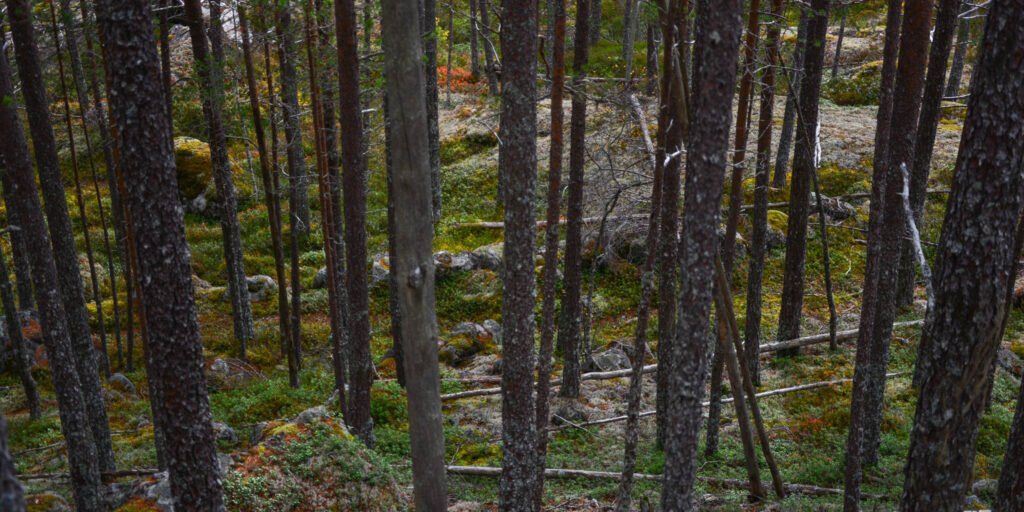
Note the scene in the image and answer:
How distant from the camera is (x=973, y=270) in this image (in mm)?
5566

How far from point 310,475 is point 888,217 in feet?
31.4

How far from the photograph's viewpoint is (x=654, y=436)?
1491 centimetres

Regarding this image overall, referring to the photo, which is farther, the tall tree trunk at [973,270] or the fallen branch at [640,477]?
the fallen branch at [640,477]

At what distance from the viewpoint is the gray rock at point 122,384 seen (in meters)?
17.4

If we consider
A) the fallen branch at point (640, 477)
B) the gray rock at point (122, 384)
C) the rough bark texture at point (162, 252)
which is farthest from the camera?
the gray rock at point (122, 384)

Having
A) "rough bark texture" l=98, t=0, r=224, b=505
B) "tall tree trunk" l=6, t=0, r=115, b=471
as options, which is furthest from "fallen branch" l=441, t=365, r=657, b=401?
"rough bark texture" l=98, t=0, r=224, b=505

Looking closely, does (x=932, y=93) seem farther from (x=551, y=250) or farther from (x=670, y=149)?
(x=551, y=250)

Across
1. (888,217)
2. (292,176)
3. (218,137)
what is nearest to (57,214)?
(218,137)

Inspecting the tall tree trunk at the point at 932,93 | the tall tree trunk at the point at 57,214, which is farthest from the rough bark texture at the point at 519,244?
the tall tree trunk at the point at 932,93

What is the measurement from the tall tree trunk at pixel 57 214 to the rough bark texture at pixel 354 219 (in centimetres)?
418

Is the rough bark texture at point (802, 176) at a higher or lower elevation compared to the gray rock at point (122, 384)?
higher

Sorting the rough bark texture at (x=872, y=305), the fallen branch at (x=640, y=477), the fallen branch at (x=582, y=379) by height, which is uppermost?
the rough bark texture at (x=872, y=305)

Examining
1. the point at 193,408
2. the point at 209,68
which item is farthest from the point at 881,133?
the point at 209,68

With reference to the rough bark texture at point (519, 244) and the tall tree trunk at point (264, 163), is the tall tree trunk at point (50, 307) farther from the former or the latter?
the rough bark texture at point (519, 244)
